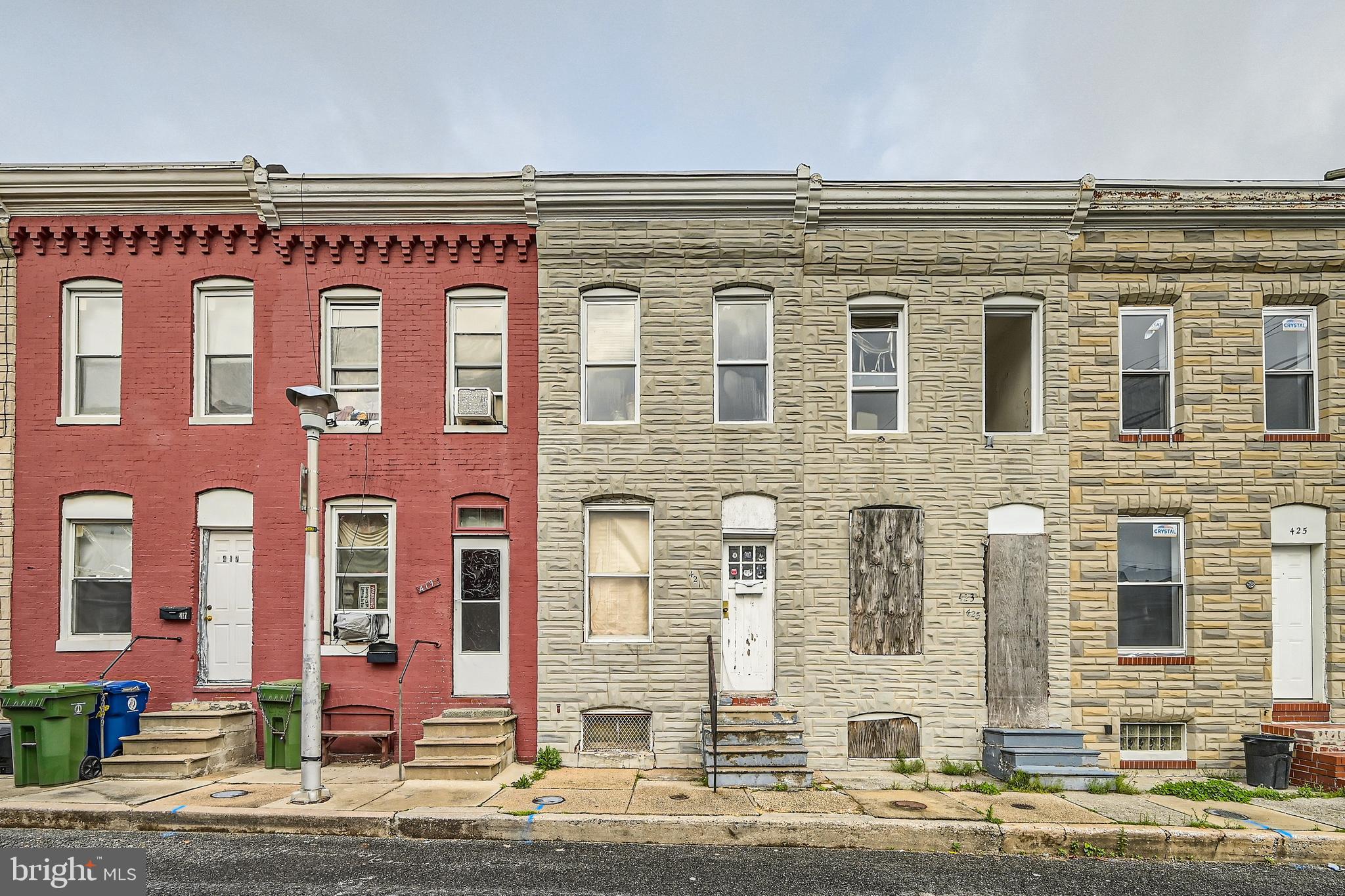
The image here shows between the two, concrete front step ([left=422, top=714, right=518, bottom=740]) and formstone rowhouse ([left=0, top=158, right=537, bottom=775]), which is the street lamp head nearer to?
formstone rowhouse ([left=0, top=158, right=537, bottom=775])

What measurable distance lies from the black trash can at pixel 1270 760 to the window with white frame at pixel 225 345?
1349 cm

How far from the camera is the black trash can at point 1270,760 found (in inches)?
368

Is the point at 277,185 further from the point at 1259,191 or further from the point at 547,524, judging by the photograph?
the point at 1259,191

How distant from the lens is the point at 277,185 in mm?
10227

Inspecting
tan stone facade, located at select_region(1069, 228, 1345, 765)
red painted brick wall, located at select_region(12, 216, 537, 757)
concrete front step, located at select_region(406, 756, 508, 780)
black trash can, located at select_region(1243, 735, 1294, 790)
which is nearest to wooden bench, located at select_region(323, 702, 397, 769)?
red painted brick wall, located at select_region(12, 216, 537, 757)

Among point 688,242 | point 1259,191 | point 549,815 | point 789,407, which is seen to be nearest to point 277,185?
point 688,242

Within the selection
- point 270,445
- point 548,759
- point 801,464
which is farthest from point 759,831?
point 270,445

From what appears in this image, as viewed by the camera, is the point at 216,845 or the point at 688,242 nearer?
the point at 216,845

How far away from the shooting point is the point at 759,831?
7492 mm

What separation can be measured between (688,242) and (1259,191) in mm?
7684

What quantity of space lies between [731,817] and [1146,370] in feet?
26.1

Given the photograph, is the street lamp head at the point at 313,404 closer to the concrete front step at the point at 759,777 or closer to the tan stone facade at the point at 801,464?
the tan stone facade at the point at 801,464

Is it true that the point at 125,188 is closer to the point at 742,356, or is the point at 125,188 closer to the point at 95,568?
the point at 95,568

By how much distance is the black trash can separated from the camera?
9.34 m
